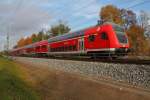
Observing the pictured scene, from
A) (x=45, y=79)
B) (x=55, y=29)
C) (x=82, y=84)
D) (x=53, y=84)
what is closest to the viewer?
(x=82, y=84)

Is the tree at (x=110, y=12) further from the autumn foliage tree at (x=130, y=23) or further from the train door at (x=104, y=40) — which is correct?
the train door at (x=104, y=40)

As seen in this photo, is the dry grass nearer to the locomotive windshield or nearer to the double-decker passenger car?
the double-decker passenger car

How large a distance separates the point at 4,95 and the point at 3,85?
398 centimetres

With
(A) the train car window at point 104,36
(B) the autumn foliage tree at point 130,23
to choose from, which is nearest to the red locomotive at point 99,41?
(A) the train car window at point 104,36

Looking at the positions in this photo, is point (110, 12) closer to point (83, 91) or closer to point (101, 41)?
point (101, 41)

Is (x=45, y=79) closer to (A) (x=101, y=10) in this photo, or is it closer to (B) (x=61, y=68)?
(B) (x=61, y=68)

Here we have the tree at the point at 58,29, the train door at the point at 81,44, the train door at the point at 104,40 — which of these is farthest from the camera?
the tree at the point at 58,29

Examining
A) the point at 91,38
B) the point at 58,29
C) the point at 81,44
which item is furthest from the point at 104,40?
the point at 58,29

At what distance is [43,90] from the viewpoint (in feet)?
59.5

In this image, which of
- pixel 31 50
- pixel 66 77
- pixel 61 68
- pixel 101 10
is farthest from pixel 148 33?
pixel 66 77

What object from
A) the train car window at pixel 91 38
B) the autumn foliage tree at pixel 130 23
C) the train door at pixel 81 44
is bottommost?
the train door at pixel 81 44

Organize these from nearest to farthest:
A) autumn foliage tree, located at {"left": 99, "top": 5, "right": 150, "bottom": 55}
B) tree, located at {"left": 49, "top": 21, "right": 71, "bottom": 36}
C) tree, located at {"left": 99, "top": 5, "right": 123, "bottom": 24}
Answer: autumn foliage tree, located at {"left": 99, "top": 5, "right": 150, "bottom": 55}, tree, located at {"left": 99, "top": 5, "right": 123, "bottom": 24}, tree, located at {"left": 49, "top": 21, "right": 71, "bottom": 36}

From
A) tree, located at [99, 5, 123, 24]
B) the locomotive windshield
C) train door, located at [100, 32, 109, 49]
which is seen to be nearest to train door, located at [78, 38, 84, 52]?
train door, located at [100, 32, 109, 49]

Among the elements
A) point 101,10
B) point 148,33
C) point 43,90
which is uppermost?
point 101,10
